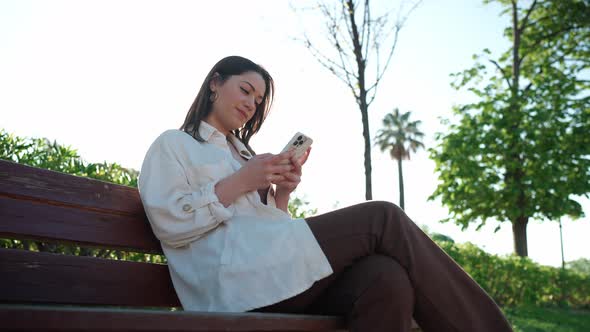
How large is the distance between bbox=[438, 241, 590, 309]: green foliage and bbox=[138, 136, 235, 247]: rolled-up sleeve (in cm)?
875

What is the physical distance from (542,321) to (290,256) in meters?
8.05

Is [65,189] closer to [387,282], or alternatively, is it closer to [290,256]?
[290,256]

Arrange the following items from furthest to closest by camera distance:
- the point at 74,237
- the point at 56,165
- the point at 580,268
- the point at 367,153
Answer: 1. the point at 580,268
2. the point at 367,153
3. the point at 56,165
4. the point at 74,237

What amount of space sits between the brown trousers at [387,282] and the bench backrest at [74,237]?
1.92 ft

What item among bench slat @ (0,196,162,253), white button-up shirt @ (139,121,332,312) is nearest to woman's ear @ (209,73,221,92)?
white button-up shirt @ (139,121,332,312)

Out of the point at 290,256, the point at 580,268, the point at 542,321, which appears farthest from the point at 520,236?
the point at 290,256

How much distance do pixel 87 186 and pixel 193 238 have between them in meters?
0.47

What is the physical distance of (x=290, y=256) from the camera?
201 cm

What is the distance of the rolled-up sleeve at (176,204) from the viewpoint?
6.91ft

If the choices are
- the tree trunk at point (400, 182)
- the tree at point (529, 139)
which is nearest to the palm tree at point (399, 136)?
the tree trunk at point (400, 182)

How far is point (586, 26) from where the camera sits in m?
16.3

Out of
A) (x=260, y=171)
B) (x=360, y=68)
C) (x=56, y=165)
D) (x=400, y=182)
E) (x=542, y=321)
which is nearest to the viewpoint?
(x=260, y=171)

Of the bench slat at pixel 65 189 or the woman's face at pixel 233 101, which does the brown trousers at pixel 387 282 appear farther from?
the woman's face at pixel 233 101

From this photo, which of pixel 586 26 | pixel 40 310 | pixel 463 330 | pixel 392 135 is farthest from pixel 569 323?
pixel 392 135
